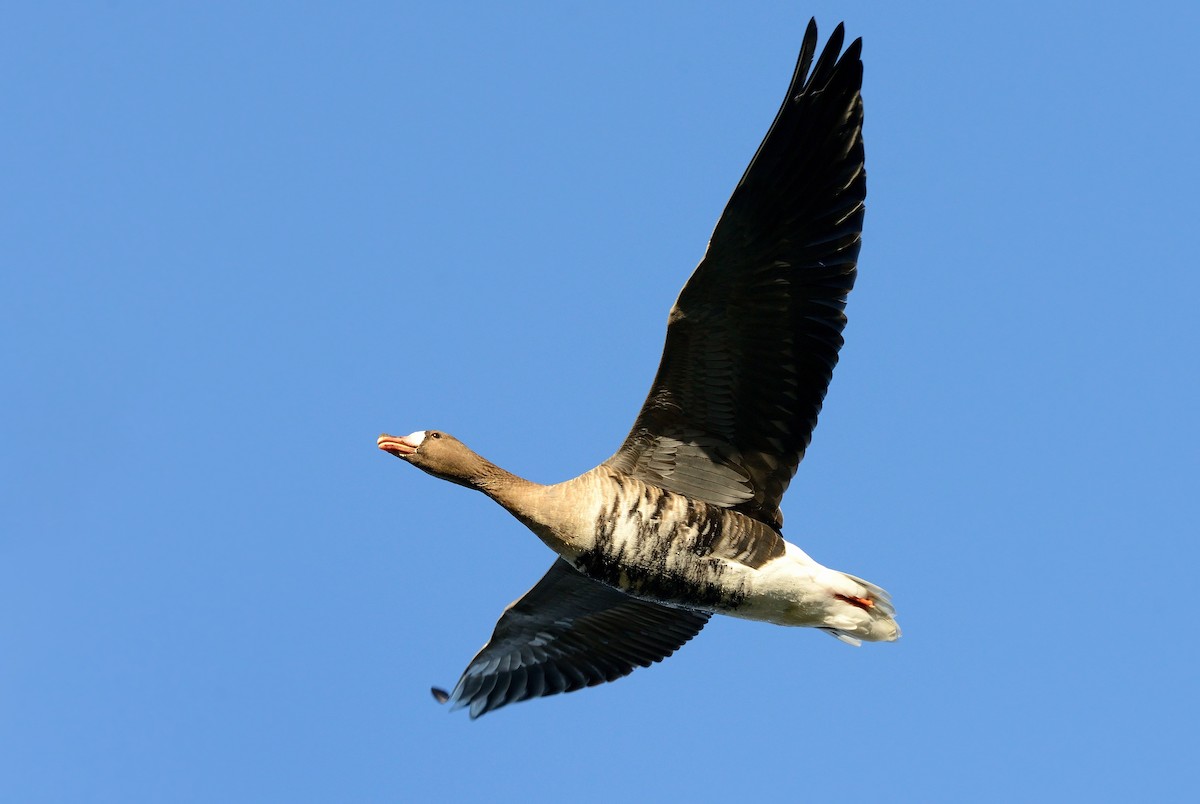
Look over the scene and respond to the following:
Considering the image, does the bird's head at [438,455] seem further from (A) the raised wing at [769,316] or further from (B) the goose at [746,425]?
(A) the raised wing at [769,316]

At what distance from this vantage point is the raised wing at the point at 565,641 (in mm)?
14664

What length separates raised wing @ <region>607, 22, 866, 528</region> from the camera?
1180 cm

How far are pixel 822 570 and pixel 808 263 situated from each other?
2.78 meters

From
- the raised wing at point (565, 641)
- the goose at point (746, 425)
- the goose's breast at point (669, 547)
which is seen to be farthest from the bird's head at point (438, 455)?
the raised wing at point (565, 641)

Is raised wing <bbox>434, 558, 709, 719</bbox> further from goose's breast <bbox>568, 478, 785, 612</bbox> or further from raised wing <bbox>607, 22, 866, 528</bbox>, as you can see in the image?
raised wing <bbox>607, 22, 866, 528</bbox>

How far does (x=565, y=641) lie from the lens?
15086mm

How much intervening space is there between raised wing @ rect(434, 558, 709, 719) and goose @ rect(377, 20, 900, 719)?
1866 mm

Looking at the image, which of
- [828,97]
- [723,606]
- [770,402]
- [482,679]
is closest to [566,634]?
[482,679]

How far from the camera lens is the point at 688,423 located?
41.9ft

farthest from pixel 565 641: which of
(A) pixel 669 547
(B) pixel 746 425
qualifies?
(B) pixel 746 425

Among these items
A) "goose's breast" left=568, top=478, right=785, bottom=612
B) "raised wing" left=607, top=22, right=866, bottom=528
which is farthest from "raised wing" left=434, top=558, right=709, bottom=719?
"raised wing" left=607, top=22, right=866, bottom=528

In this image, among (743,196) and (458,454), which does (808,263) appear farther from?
(458,454)

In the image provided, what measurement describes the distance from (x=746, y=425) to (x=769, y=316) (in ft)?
3.69

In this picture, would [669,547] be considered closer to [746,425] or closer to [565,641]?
[746,425]
